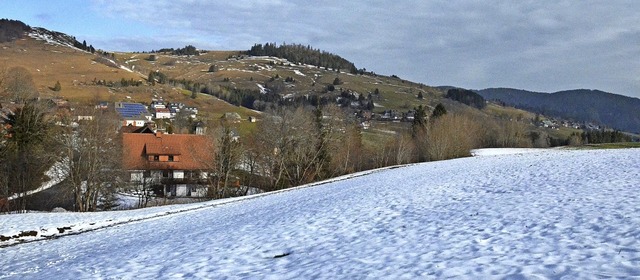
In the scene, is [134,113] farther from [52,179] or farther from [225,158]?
[225,158]

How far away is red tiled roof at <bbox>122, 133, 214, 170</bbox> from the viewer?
228 feet

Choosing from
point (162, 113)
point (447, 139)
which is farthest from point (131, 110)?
point (447, 139)

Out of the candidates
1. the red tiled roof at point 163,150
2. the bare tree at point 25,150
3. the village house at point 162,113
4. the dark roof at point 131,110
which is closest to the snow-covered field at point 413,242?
the bare tree at point 25,150

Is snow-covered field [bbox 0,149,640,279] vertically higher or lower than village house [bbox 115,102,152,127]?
lower

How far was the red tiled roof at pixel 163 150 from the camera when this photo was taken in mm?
69438

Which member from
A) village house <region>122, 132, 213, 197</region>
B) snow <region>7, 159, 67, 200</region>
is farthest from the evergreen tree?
snow <region>7, 159, 67, 200</region>

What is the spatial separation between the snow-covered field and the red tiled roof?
49374 millimetres

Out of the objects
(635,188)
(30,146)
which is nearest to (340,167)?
(30,146)

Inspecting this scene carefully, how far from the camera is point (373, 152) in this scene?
255 ft

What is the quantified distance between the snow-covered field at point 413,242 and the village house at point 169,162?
43394 mm

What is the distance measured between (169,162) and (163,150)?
2.43 m

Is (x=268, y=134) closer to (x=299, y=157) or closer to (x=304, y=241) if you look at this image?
(x=299, y=157)

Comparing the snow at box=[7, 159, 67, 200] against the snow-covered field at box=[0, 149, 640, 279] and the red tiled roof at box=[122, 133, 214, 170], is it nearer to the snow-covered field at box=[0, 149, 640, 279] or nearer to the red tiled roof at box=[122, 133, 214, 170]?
the red tiled roof at box=[122, 133, 214, 170]

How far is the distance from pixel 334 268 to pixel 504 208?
702 centimetres
